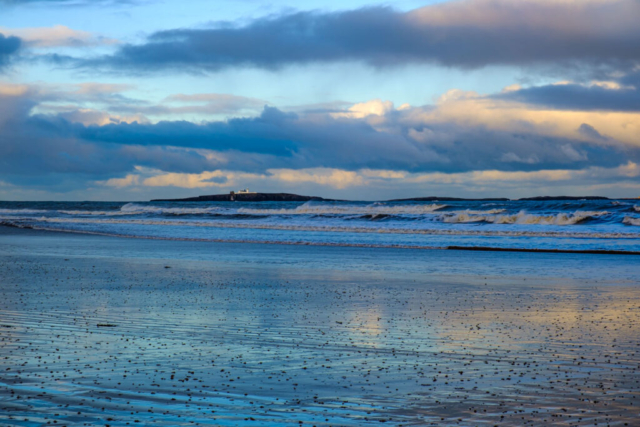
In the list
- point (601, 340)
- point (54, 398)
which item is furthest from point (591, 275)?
point (54, 398)

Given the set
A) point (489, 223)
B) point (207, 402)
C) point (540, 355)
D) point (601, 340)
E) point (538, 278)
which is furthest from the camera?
point (489, 223)

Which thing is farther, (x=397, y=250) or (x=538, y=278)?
(x=397, y=250)

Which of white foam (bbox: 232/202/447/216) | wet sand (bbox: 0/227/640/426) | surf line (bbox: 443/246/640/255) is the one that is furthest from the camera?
white foam (bbox: 232/202/447/216)

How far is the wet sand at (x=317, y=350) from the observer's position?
598cm

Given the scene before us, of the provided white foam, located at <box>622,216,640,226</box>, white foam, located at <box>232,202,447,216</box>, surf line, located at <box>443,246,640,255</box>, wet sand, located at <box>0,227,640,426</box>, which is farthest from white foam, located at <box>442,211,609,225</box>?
Answer: wet sand, located at <box>0,227,640,426</box>

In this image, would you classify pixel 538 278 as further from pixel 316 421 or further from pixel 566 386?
pixel 316 421

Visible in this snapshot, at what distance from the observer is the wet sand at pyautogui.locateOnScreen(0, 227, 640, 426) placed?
236 inches

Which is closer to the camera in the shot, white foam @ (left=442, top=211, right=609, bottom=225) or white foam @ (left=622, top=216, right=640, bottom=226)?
white foam @ (left=622, top=216, right=640, bottom=226)

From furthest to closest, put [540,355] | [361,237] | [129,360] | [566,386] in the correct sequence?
[361,237] → [540,355] → [129,360] → [566,386]

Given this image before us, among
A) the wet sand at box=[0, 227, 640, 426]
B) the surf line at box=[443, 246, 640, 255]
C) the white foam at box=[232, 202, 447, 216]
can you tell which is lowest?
the surf line at box=[443, 246, 640, 255]

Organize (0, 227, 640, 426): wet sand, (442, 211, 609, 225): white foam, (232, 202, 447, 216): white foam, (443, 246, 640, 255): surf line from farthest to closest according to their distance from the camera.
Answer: (232, 202, 447, 216): white foam
(442, 211, 609, 225): white foam
(443, 246, 640, 255): surf line
(0, 227, 640, 426): wet sand

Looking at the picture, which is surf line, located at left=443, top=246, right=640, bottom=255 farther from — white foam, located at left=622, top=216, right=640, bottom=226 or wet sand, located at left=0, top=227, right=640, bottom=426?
white foam, located at left=622, top=216, right=640, bottom=226

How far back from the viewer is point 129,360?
775 centimetres

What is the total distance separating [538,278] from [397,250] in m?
11.2
